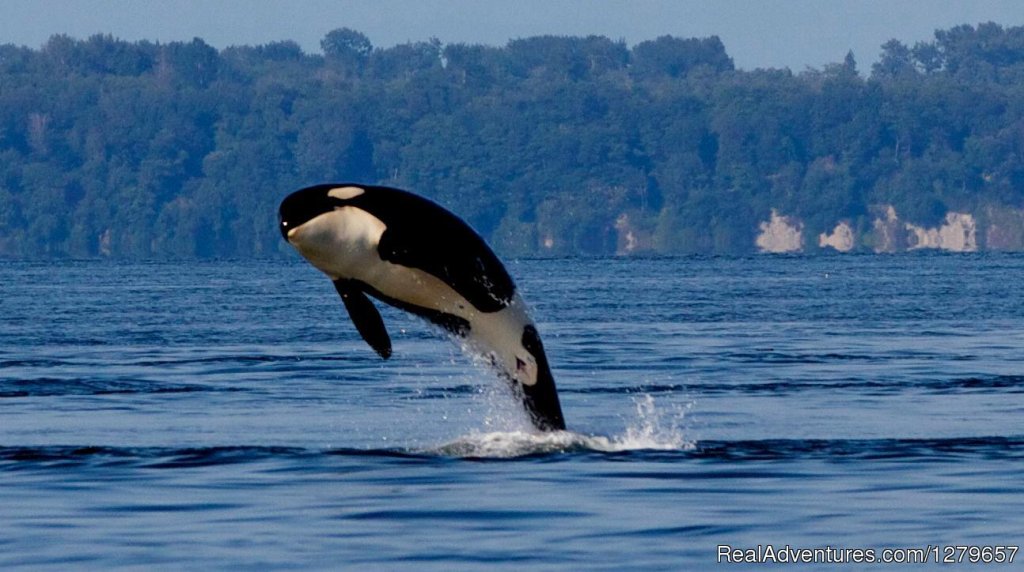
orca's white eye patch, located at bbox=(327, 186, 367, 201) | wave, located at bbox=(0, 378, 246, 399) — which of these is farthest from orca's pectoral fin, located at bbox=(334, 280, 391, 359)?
Answer: wave, located at bbox=(0, 378, 246, 399)

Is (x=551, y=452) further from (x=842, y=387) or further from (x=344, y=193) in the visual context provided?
(x=842, y=387)

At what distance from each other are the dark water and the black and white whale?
1281 mm

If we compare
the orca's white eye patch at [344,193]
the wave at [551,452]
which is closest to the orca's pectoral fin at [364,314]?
the orca's white eye patch at [344,193]

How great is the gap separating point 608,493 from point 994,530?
10.3ft

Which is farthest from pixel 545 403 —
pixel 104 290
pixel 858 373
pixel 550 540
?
pixel 104 290

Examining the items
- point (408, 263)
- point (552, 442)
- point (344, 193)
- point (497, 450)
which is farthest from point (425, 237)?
point (497, 450)

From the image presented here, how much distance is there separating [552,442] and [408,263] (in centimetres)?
339

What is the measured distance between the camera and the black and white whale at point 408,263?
1734cm

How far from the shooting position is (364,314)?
701 inches

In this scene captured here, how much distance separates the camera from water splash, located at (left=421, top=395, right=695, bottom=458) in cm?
2038

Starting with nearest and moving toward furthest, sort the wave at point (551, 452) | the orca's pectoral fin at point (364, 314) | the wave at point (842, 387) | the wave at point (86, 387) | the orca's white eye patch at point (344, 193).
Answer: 1. the orca's white eye patch at point (344, 193)
2. the orca's pectoral fin at point (364, 314)
3. the wave at point (551, 452)
4. the wave at point (842, 387)
5. the wave at point (86, 387)

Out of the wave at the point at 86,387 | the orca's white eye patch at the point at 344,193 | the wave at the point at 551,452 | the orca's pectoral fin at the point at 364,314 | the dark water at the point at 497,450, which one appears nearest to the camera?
the dark water at the point at 497,450

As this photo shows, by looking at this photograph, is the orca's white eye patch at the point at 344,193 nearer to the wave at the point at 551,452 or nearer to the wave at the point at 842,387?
the wave at the point at 551,452

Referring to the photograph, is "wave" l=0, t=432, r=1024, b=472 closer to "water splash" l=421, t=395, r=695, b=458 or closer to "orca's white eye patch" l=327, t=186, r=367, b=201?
"water splash" l=421, t=395, r=695, b=458
